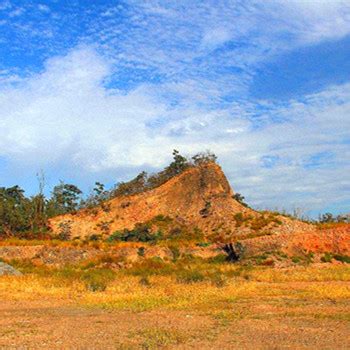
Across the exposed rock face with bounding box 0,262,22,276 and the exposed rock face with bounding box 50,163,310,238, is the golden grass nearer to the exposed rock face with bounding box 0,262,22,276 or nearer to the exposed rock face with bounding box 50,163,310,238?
the exposed rock face with bounding box 0,262,22,276

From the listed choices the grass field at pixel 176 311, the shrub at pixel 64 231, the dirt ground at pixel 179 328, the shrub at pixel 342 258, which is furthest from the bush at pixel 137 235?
the dirt ground at pixel 179 328

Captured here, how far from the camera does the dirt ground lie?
10203mm

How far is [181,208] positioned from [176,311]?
37.9m

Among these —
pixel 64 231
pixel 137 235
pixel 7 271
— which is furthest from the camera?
pixel 64 231

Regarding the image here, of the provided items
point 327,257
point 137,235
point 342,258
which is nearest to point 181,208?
point 137,235

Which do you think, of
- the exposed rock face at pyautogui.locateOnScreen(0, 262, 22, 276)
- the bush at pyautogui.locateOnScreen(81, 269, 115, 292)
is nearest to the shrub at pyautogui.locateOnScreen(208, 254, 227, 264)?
the bush at pyautogui.locateOnScreen(81, 269, 115, 292)

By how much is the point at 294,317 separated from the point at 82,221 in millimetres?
41255

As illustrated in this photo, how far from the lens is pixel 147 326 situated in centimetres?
1227

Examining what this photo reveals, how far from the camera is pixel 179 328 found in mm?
11930

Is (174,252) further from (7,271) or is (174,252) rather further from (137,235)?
(7,271)

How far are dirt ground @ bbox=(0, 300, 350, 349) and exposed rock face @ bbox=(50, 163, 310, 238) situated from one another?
32691 millimetres

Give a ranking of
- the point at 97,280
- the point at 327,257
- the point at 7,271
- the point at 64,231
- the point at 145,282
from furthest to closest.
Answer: the point at 64,231 < the point at 327,257 < the point at 7,271 < the point at 97,280 < the point at 145,282

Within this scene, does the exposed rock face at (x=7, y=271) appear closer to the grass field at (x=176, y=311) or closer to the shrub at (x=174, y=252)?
the grass field at (x=176, y=311)

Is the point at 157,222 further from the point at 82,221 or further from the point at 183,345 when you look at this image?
the point at 183,345
